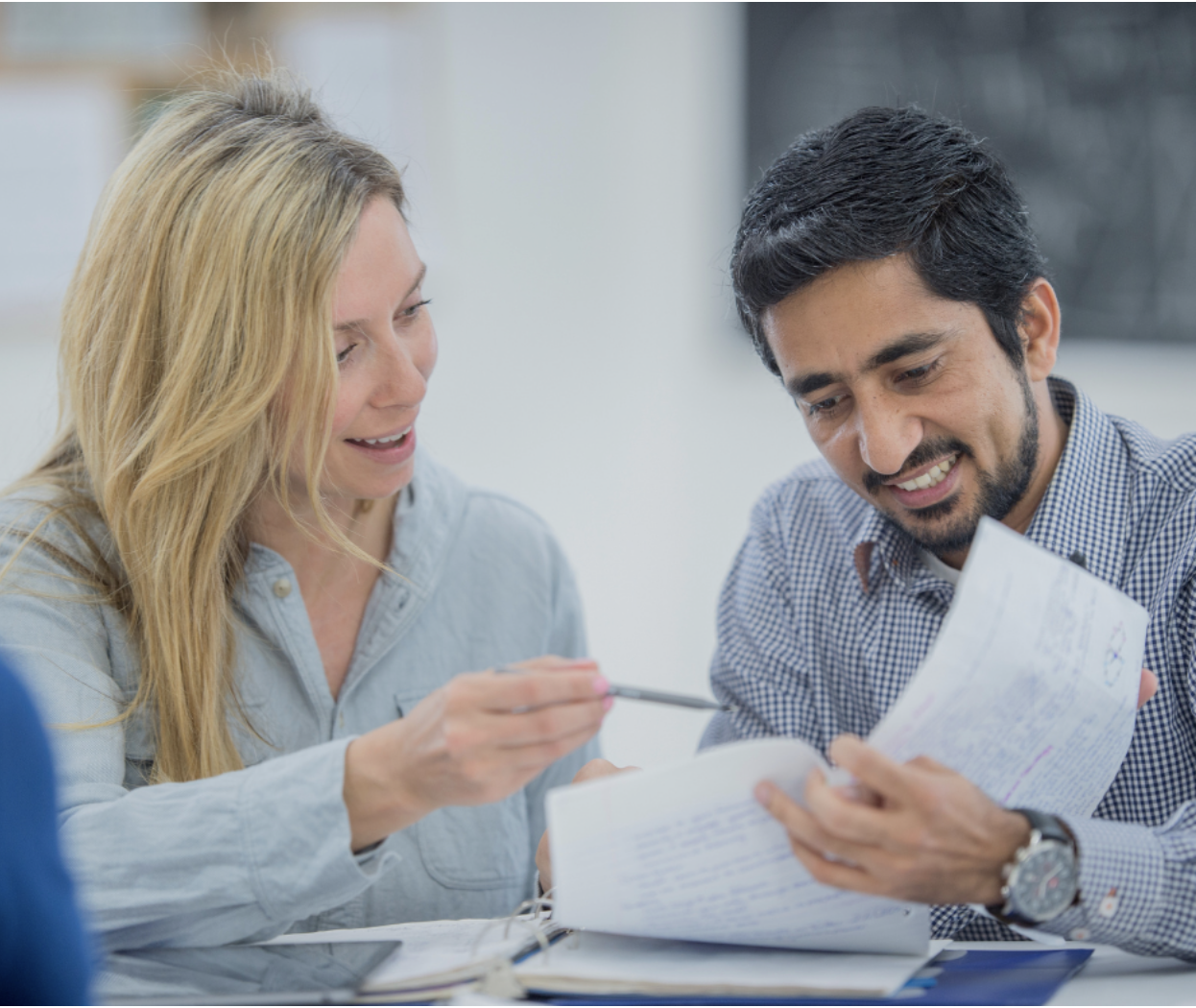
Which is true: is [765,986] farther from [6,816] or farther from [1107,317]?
[1107,317]

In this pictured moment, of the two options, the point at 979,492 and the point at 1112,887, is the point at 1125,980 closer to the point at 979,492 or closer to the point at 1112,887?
the point at 1112,887

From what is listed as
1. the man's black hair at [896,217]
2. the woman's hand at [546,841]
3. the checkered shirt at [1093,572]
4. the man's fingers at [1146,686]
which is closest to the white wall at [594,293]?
the checkered shirt at [1093,572]

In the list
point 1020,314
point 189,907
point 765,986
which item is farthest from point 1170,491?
point 189,907

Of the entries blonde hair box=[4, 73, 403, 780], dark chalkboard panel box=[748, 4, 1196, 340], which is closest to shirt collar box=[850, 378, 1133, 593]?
blonde hair box=[4, 73, 403, 780]

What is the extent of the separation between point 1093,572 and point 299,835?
2.64 ft

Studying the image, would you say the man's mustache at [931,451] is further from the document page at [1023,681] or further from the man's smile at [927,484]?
the document page at [1023,681]

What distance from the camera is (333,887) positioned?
0.90 metres

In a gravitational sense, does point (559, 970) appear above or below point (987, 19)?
below

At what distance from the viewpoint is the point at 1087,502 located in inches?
46.3

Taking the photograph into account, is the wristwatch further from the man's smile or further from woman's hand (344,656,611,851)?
the man's smile

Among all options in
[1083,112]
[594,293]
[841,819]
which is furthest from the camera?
[594,293]

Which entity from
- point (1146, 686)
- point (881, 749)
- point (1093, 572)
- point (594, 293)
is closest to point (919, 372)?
point (1093, 572)

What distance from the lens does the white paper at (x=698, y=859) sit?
2.52 feet

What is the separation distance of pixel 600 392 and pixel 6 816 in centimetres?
235
